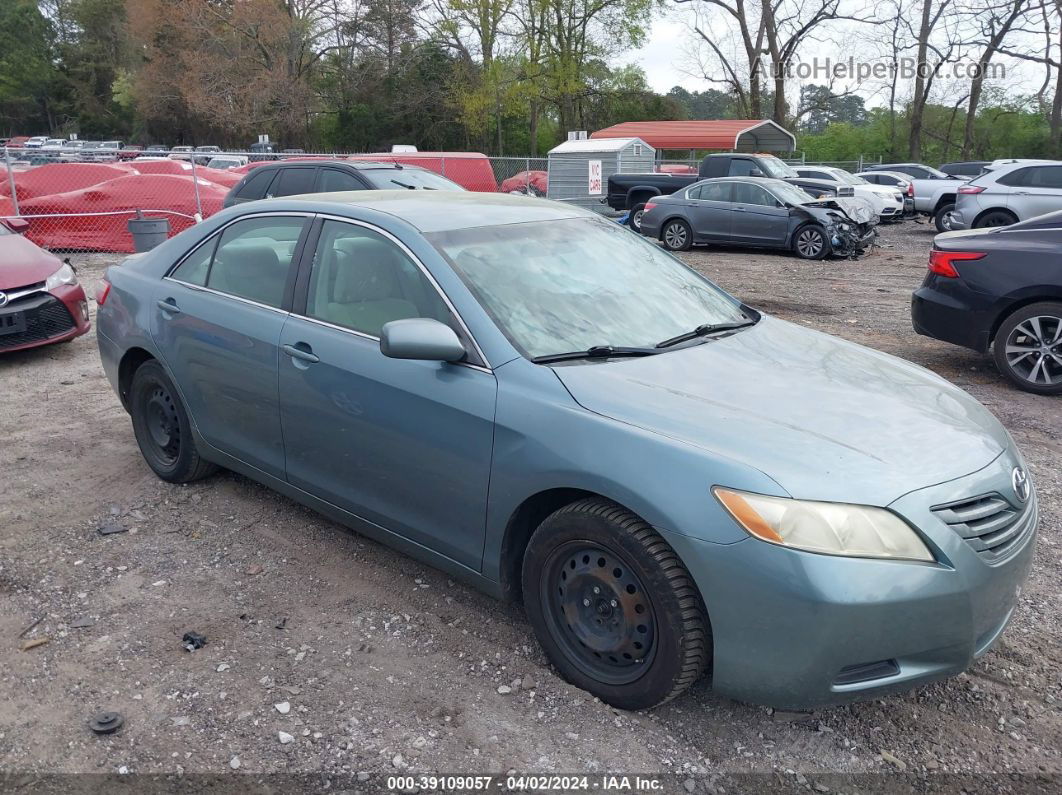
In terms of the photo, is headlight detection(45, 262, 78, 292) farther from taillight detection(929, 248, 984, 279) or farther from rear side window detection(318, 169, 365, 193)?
taillight detection(929, 248, 984, 279)

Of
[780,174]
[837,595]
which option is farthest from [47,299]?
[780,174]

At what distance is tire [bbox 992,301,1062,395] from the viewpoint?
21.8 feet

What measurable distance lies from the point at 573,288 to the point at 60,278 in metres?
6.10

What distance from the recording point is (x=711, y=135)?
32781mm

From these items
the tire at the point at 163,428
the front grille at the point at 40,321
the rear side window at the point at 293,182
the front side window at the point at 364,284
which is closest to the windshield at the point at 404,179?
the rear side window at the point at 293,182

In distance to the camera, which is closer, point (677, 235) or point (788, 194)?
point (788, 194)

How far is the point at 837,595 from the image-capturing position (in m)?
2.45

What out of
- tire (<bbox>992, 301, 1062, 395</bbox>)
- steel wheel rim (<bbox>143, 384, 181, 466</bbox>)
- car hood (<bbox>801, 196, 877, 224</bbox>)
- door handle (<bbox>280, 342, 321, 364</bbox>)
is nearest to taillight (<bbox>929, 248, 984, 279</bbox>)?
tire (<bbox>992, 301, 1062, 395</bbox>)

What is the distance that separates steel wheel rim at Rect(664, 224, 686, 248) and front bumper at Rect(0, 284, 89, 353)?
38.6 ft

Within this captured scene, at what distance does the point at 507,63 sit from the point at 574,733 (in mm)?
48693

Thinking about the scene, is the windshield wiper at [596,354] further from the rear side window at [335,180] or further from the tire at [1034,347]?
the rear side window at [335,180]

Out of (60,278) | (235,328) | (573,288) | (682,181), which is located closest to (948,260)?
(573,288)

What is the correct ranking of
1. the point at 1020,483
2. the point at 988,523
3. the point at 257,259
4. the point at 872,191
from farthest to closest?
the point at 872,191
the point at 257,259
the point at 1020,483
the point at 988,523

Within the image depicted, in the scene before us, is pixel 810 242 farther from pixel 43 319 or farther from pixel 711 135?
pixel 711 135
